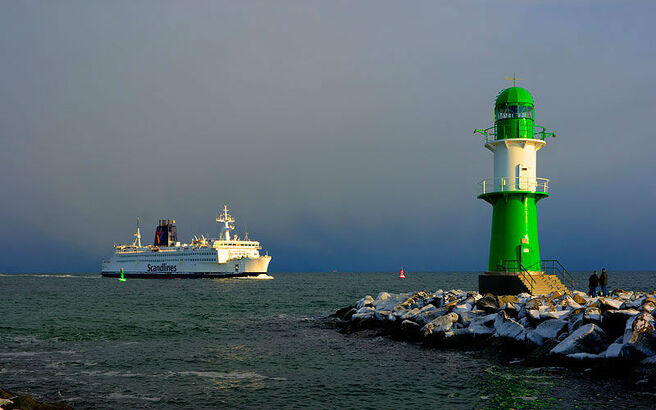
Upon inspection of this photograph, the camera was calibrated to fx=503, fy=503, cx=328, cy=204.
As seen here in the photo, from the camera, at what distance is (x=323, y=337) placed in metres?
19.9

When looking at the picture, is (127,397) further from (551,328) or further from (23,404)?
(551,328)

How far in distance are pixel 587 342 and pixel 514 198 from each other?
9.98 m

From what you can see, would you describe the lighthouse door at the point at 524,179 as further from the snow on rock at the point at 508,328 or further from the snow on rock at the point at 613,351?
the snow on rock at the point at 613,351

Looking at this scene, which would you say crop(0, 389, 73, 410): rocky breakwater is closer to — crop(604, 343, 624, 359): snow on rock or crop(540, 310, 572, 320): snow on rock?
crop(604, 343, 624, 359): snow on rock

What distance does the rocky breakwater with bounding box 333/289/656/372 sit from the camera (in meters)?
11.6

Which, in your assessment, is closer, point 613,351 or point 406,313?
point 613,351

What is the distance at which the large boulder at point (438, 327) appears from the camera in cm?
1694

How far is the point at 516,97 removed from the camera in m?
22.1

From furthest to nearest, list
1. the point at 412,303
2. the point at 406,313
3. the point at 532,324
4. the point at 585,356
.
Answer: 1. the point at 412,303
2. the point at 406,313
3. the point at 532,324
4. the point at 585,356

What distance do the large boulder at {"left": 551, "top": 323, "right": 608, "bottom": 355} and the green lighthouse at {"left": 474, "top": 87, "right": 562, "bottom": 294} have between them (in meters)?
8.54

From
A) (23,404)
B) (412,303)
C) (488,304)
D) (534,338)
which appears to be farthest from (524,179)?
(23,404)

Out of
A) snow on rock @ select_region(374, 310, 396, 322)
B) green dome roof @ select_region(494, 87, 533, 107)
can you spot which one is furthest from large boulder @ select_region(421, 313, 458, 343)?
green dome roof @ select_region(494, 87, 533, 107)

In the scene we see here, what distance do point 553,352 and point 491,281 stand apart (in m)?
9.40

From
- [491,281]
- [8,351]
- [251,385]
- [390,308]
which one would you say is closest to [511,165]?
[491,281]
